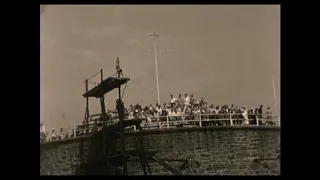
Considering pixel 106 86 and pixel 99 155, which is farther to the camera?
pixel 99 155

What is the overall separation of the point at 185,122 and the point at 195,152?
1294 millimetres

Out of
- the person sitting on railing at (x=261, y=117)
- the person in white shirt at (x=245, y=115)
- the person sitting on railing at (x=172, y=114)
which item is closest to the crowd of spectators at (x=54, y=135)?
the person sitting on railing at (x=172, y=114)

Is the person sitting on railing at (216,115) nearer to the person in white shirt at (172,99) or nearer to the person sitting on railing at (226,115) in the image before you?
the person sitting on railing at (226,115)

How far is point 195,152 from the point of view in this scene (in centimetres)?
2142

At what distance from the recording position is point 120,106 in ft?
65.9

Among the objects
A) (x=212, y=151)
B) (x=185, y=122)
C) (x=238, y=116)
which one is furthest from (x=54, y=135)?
(x=238, y=116)

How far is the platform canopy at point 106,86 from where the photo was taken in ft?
64.2

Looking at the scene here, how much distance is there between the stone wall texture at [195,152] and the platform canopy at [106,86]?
1.85 m

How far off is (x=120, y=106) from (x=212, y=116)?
13.8 ft

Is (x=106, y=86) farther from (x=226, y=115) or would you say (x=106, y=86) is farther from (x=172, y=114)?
(x=226, y=115)

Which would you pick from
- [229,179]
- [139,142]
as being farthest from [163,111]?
[229,179]
